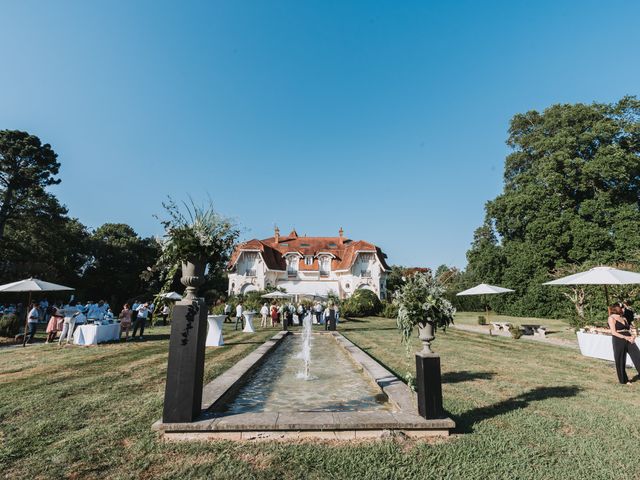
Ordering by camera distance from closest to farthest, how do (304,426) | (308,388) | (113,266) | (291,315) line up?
(304,426)
(308,388)
(291,315)
(113,266)

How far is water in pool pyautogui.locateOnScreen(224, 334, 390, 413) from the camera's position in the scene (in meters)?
5.74

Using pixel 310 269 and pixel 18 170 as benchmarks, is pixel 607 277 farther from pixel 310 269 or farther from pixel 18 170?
pixel 18 170

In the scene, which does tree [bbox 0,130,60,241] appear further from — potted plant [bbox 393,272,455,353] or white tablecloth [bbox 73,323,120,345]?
potted plant [bbox 393,272,455,353]

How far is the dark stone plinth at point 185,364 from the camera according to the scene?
4477mm

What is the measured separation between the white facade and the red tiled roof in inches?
18.8

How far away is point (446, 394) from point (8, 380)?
9888mm

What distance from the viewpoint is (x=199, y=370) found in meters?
4.71

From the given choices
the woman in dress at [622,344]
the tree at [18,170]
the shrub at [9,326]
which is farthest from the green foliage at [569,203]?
the tree at [18,170]

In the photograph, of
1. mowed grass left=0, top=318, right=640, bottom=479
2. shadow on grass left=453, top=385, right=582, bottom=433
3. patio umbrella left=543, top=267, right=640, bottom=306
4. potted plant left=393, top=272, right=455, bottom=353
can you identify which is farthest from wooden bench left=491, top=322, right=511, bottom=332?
potted plant left=393, top=272, right=455, bottom=353

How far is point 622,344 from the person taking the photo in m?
7.85

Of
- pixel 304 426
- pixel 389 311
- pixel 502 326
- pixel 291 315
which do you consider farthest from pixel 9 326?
pixel 389 311

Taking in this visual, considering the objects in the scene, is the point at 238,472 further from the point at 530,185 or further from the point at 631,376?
the point at 530,185

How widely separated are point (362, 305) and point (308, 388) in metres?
25.8

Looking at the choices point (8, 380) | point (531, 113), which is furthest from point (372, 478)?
point (531, 113)
